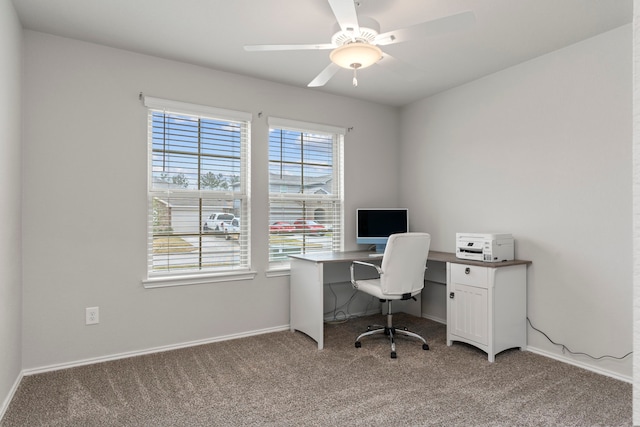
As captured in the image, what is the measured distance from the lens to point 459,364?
2975mm

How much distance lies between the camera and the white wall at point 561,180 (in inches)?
108

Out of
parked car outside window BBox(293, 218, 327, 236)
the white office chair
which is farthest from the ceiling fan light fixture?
parked car outside window BBox(293, 218, 327, 236)

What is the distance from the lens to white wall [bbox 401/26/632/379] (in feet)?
9.02

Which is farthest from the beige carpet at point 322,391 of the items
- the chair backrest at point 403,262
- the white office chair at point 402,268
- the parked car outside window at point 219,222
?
the parked car outside window at point 219,222

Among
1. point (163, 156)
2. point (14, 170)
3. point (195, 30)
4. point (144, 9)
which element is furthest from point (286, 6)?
point (14, 170)

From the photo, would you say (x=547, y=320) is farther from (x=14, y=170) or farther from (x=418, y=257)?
(x=14, y=170)

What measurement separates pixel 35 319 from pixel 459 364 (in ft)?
10.4

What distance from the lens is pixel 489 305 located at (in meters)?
3.05

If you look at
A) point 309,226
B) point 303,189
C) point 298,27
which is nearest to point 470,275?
point 309,226

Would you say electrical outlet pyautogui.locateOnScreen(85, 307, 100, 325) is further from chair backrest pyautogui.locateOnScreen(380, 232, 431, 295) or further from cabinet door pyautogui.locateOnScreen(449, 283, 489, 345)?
cabinet door pyautogui.locateOnScreen(449, 283, 489, 345)

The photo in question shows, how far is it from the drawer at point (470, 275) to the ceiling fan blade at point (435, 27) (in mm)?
1875

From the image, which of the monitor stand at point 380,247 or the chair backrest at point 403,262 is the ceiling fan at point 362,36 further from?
the monitor stand at point 380,247

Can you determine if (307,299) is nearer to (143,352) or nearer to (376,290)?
(376,290)

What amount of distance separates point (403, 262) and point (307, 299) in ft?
3.15
